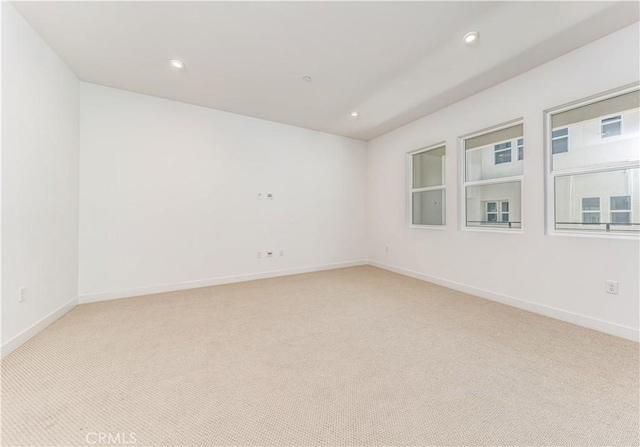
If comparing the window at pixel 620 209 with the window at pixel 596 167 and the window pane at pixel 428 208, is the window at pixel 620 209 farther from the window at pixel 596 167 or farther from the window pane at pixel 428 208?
the window pane at pixel 428 208

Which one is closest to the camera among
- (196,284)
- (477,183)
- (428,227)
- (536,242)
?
(536,242)

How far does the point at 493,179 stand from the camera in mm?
3270

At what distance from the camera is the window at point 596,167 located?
7.39 feet

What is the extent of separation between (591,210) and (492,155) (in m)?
1.22

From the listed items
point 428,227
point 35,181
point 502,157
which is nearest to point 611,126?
point 502,157

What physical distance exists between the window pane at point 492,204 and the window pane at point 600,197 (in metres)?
0.39

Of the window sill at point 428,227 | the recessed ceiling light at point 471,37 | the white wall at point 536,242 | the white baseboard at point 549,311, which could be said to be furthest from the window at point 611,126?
the window sill at point 428,227

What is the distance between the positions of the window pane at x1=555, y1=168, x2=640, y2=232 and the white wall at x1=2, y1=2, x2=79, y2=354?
5.13m

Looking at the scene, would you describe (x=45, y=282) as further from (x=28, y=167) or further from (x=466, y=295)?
(x=466, y=295)

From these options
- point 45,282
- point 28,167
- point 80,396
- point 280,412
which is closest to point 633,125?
point 280,412

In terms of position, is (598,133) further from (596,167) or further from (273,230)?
(273,230)

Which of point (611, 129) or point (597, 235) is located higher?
point (611, 129)

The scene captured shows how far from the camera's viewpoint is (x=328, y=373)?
1717 mm

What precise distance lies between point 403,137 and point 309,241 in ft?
8.53
